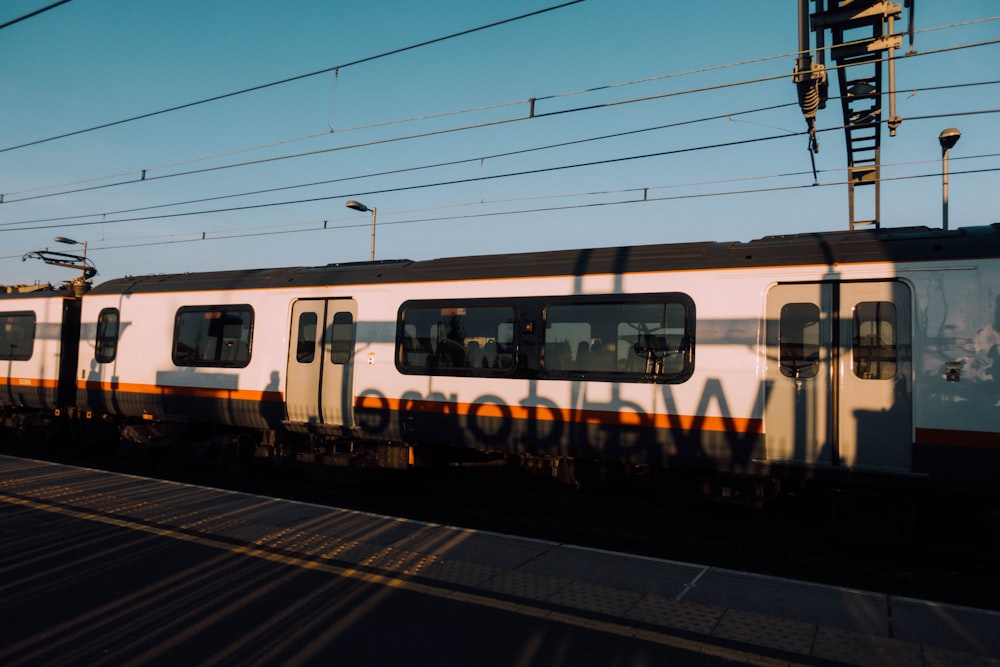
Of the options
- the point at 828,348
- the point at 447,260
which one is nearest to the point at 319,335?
the point at 447,260

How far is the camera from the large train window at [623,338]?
7809mm

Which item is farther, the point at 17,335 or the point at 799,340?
the point at 17,335

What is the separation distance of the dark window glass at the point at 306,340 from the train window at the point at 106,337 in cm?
468

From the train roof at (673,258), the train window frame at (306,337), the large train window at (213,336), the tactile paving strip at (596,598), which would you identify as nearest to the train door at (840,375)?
the train roof at (673,258)

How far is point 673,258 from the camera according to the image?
26.3 feet

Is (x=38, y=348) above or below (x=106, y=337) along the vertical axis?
below

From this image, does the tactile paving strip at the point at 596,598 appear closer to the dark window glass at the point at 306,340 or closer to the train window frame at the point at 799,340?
the train window frame at the point at 799,340

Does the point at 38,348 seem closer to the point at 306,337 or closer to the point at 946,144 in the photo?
the point at 306,337

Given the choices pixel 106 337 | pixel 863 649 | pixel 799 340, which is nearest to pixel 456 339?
pixel 799 340

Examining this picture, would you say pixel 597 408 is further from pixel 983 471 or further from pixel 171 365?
pixel 171 365

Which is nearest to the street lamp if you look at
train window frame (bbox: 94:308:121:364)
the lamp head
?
the lamp head

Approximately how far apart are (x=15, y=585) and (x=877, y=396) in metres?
8.09

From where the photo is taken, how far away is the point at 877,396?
6.94 meters

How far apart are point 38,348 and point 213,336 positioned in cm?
576
